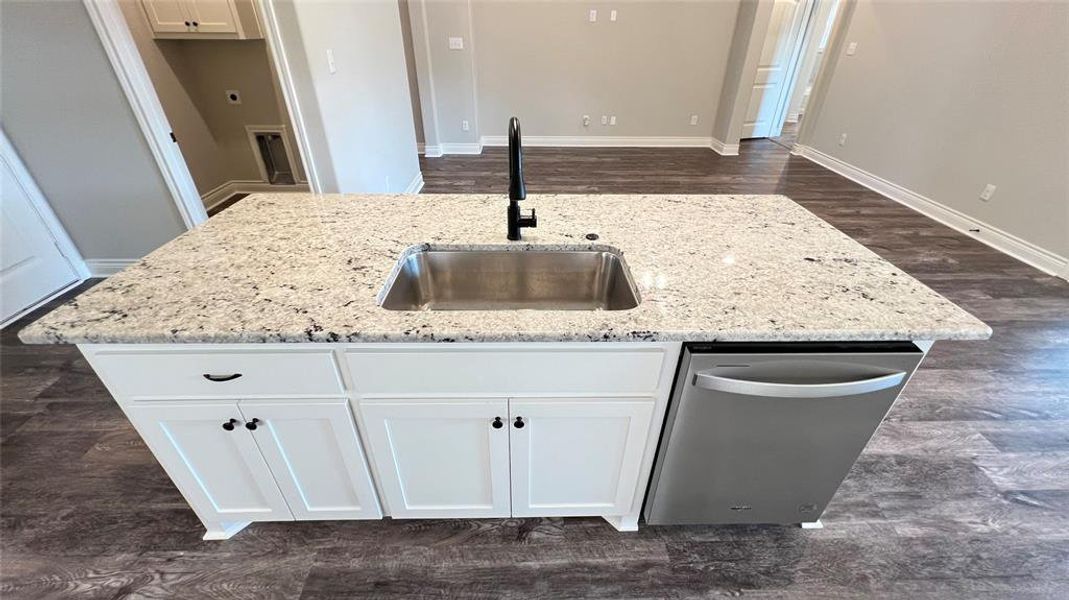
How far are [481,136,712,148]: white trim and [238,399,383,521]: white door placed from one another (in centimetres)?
555

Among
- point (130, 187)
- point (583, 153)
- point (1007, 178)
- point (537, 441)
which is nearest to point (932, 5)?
point (1007, 178)

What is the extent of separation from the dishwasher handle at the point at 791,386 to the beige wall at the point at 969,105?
11.3 ft

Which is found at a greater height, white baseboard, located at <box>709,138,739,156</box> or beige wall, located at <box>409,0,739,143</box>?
beige wall, located at <box>409,0,739,143</box>

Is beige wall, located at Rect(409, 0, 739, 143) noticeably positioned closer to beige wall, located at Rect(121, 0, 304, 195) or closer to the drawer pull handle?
beige wall, located at Rect(121, 0, 304, 195)

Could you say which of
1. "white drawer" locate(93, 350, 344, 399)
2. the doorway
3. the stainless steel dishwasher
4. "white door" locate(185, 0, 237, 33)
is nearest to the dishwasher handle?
the stainless steel dishwasher

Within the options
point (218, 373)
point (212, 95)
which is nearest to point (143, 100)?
point (212, 95)

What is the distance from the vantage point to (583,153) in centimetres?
574

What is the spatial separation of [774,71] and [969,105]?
11.5ft

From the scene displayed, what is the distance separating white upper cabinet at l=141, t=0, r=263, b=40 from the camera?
3.19 meters

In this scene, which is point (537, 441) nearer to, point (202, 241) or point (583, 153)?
point (202, 241)

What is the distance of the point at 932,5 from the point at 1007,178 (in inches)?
69.1

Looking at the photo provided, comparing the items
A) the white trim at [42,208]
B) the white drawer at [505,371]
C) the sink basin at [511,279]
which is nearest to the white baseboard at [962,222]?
the sink basin at [511,279]

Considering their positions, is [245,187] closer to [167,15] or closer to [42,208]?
[167,15]

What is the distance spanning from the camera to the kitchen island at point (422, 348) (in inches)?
35.9
